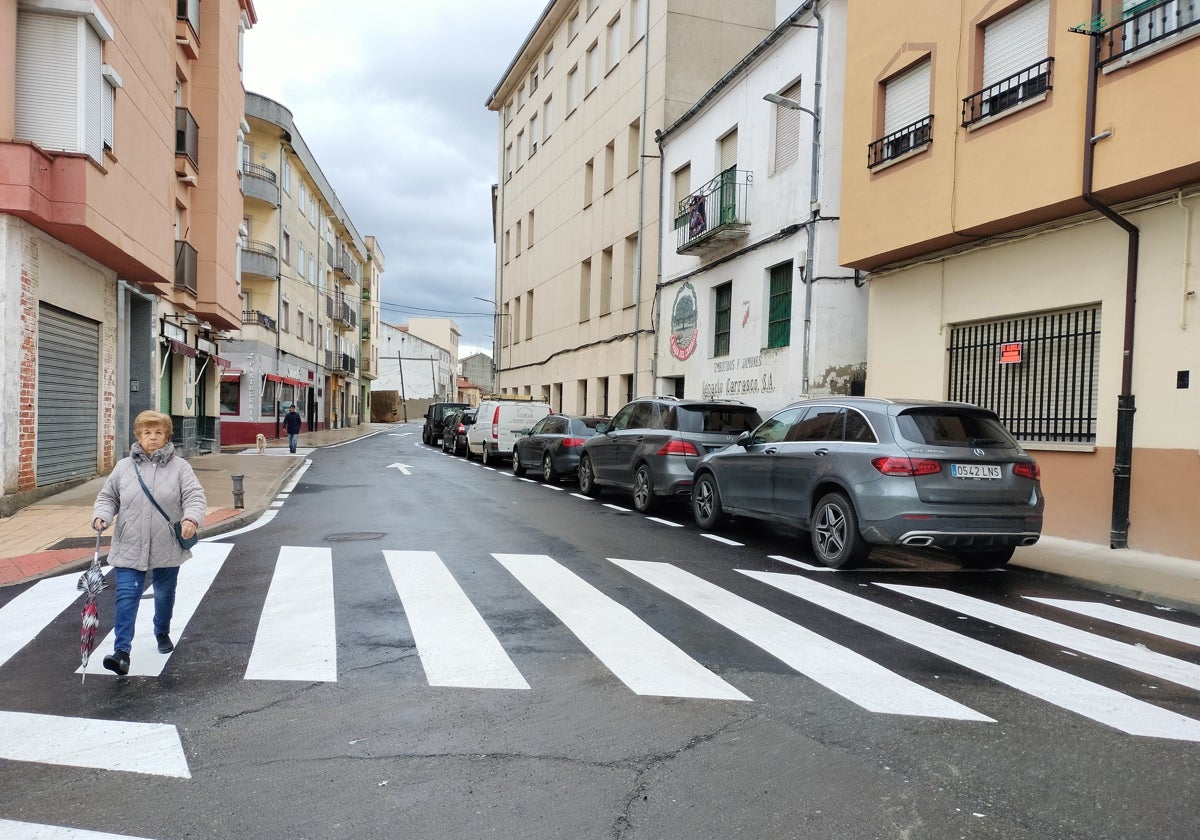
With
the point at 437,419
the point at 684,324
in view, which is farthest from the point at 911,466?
the point at 437,419

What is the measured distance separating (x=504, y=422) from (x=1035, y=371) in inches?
A: 556

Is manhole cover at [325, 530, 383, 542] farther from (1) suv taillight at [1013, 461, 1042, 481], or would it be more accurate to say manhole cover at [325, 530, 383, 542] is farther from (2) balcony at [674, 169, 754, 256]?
(2) balcony at [674, 169, 754, 256]

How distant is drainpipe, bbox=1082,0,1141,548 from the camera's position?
9.05 meters

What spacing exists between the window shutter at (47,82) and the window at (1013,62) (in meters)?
12.1

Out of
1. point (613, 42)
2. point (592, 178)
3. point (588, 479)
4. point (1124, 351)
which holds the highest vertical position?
point (613, 42)

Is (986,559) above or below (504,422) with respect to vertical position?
below

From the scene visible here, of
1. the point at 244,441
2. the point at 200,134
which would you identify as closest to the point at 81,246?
the point at 200,134

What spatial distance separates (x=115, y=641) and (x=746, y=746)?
347 centimetres

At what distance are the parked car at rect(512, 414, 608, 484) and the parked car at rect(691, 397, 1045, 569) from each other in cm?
780

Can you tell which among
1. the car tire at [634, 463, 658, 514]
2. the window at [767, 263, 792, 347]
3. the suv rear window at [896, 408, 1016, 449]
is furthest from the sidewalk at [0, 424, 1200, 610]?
the window at [767, 263, 792, 347]

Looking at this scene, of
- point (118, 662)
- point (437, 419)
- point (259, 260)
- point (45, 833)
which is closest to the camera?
point (45, 833)

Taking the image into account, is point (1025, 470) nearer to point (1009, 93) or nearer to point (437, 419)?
point (1009, 93)

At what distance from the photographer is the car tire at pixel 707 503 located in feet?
34.0

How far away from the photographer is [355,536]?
31.0ft
